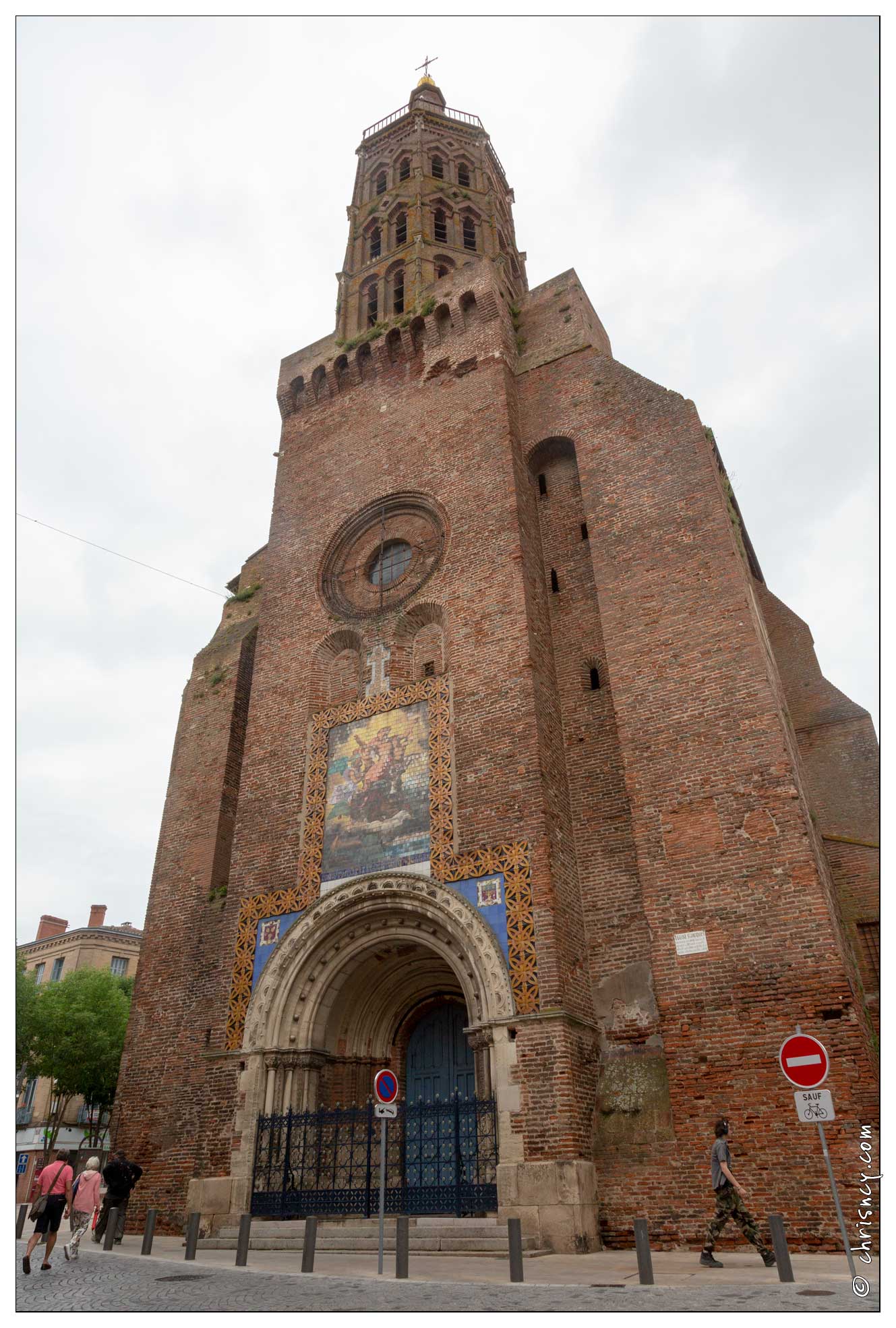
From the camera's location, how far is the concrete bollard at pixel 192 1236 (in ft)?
33.4

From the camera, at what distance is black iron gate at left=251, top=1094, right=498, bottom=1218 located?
38.4 feet

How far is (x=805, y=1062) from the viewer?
7766 mm

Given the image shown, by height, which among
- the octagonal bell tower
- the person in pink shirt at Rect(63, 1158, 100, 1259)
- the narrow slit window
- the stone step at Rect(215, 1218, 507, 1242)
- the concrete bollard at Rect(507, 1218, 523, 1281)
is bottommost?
the concrete bollard at Rect(507, 1218, 523, 1281)

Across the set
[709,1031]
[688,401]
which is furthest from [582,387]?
[709,1031]

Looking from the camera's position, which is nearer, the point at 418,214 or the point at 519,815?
the point at 519,815

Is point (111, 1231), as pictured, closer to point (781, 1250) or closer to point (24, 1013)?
point (781, 1250)

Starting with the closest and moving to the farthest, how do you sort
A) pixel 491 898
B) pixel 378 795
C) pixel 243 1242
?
1. pixel 243 1242
2. pixel 491 898
3. pixel 378 795

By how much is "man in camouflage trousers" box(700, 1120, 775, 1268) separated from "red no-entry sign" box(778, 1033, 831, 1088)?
5.64 feet

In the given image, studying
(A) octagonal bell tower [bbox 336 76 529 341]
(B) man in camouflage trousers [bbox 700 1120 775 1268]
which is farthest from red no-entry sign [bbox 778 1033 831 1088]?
(A) octagonal bell tower [bbox 336 76 529 341]

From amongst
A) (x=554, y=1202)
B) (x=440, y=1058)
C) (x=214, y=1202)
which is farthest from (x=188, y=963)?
(x=554, y=1202)

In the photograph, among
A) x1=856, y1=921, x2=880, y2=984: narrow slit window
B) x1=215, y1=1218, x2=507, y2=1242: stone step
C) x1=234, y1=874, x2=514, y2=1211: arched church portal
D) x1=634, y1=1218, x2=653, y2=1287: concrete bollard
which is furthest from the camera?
x1=856, y1=921, x2=880, y2=984: narrow slit window

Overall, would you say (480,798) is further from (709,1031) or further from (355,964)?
(709,1031)

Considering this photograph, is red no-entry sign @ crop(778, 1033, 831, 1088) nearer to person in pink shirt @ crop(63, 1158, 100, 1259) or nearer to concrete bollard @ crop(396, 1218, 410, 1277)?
concrete bollard @ crop(396, 1218, 410, 1277)

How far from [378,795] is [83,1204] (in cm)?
684
